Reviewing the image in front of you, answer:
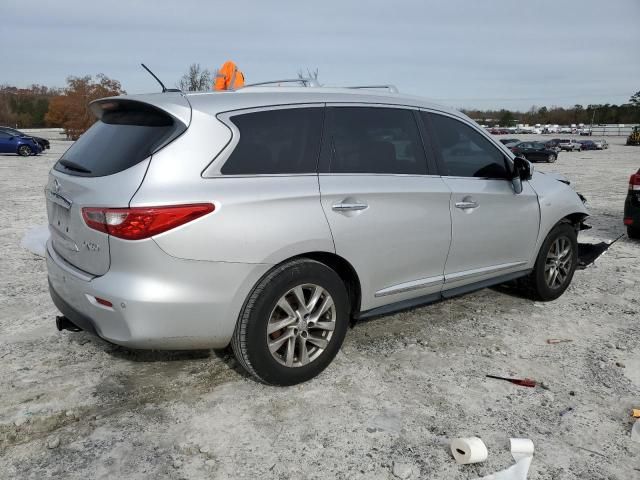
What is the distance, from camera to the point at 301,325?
3.27m

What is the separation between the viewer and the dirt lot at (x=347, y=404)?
8.78ft

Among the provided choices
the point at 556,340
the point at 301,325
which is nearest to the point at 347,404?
the point at 301,325

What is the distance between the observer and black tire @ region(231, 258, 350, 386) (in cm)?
305

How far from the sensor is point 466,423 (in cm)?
303

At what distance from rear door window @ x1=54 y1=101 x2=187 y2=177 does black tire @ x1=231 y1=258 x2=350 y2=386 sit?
0.96 meters

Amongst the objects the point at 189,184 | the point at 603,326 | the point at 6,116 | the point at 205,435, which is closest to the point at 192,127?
the point at 189,184

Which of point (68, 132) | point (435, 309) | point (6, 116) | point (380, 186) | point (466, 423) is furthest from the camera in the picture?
point (6, 116)

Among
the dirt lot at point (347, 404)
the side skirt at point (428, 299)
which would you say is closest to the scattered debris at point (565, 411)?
the dirt lot at point (347, 404)

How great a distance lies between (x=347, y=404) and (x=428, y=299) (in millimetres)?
1131

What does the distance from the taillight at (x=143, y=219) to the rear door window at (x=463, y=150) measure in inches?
79.6

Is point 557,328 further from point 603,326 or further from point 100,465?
point 100,465

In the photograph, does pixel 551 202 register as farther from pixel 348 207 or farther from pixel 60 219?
pixel 60 219

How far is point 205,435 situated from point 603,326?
3.43 meters

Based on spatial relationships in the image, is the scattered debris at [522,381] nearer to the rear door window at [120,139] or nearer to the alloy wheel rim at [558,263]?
the alloy wheel rim at [558,263]
